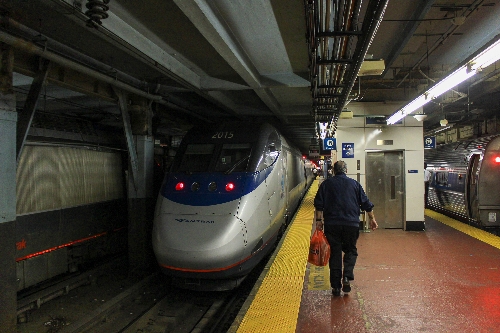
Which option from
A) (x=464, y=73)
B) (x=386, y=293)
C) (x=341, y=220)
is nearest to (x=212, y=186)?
(x=341, y=220)

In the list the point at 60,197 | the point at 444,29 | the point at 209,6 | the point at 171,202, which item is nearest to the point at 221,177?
the point at 171,202

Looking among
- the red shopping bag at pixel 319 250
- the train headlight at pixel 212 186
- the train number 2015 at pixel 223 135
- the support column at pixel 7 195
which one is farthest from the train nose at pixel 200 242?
the train number 2015 at pixel 223 135

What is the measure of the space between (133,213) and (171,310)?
2.57 meters

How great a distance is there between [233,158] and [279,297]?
3137 millimetres

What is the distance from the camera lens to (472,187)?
1092 centimetres

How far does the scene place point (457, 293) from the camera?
209 inches

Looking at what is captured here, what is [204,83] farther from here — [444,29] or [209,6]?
[444,29]

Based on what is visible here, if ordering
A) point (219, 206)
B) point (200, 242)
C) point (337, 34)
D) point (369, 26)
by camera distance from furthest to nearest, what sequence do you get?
point (219, 206), point (200, 242), point (337, 34), point (369, 26)

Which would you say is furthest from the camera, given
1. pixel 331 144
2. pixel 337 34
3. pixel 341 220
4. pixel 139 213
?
pixel 331 144

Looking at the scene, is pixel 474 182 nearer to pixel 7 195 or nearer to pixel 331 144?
pixel 331 144

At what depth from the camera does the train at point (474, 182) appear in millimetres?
10469

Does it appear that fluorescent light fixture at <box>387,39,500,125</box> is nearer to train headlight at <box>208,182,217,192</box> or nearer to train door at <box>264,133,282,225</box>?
train door at <box>264,133,282,225</box>

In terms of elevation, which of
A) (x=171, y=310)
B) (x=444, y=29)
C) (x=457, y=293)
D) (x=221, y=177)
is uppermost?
(x=444, y=29)

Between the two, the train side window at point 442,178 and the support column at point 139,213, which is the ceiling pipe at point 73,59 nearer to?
the support column at point 139,213
